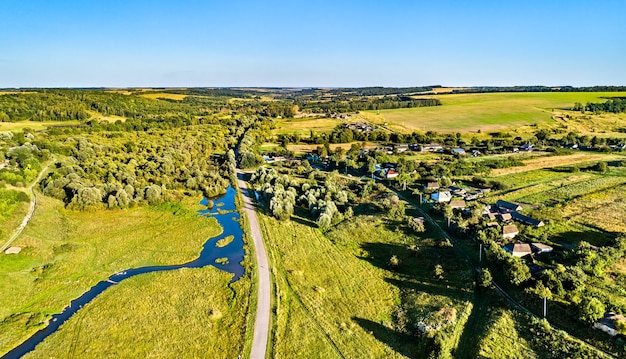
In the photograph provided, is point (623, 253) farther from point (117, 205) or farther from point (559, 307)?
point (117, 205)

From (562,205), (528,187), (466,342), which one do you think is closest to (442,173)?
(528,187)

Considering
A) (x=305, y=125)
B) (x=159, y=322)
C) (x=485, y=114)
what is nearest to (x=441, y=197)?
(x=159, y=322)

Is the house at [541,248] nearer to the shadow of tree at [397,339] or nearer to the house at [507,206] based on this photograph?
the house at [507,206]

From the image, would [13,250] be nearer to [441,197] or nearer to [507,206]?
[441,197]

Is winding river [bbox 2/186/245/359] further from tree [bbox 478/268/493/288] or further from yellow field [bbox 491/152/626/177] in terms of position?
yellow field [bbox 491/152/626/177]

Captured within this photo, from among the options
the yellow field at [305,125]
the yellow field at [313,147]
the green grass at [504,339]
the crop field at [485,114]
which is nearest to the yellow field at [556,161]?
the crop field at [485,114]

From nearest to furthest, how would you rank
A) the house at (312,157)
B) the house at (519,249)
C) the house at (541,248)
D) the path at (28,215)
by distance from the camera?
the house at (519,249)
the house at (541,248)
the path at (28,215)
the house at (312,157)

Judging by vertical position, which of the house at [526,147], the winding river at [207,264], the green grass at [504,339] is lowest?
the winding river at [207,264]
